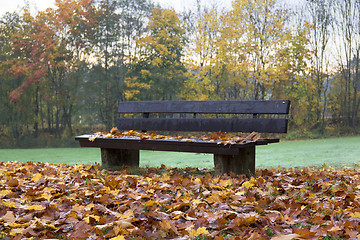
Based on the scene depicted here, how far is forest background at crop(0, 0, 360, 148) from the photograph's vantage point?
17078 mm

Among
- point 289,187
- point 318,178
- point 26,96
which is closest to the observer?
point 289,187

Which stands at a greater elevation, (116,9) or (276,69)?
(116,9)

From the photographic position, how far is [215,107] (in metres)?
5.08

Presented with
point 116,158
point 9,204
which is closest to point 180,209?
point 9,204

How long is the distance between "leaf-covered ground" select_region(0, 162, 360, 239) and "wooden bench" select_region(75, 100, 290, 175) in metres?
0.31

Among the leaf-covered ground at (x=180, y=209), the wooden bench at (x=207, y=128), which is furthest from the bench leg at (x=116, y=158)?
the leaf-covered ground at (x=180, y=209)

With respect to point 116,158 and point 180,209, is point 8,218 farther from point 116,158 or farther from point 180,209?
point 116,158

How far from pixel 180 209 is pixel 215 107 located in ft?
7.81

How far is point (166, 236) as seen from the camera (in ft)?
7.80

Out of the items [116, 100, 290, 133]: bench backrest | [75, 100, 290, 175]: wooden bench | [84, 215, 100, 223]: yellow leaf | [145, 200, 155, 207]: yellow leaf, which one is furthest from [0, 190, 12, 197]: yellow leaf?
[116, 100, 290, 133]: bench backrest

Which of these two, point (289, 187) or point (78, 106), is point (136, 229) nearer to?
point (289, 187)

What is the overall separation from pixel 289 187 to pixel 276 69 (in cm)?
1346

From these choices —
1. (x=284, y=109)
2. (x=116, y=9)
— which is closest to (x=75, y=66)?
(x=116, y=9)

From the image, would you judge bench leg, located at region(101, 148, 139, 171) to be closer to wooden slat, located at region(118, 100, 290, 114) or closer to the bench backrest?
the bench backrest
